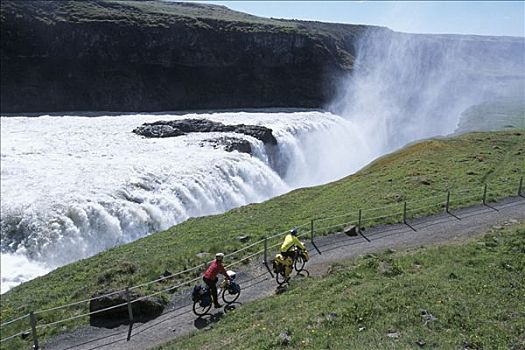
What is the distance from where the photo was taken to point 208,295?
16516mm

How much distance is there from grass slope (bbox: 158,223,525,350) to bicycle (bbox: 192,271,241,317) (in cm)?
79

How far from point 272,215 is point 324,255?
1110 centimetres

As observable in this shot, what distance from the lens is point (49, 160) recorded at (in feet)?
149

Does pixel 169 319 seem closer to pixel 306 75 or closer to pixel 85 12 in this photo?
pixel 85 12

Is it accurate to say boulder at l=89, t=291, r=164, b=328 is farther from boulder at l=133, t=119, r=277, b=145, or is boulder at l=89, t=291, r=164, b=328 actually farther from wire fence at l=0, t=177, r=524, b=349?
boulder at l=133, t=119, r=277, b=145

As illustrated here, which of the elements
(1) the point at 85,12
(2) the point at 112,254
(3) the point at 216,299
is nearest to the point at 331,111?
(1) the point at 85,12

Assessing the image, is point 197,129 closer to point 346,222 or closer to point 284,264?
point 346,222

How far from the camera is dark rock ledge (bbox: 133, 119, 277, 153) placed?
56.5 metres

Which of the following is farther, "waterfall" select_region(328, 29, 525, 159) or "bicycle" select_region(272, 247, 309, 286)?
"waterfall" select_region(328, 29, 525, 159)

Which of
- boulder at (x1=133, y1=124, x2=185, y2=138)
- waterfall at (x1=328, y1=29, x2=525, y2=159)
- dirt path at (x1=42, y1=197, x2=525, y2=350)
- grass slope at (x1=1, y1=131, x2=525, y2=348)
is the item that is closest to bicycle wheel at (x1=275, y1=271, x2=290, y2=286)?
dirt path at (x1=42, y1=197, x2=525, y2=350)

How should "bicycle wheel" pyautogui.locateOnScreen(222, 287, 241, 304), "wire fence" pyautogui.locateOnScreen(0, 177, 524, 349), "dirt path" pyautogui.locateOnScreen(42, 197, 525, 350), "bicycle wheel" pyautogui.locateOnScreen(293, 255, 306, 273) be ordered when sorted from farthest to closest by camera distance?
"bicycle wheel" pyautogui.locateOnScreen(293, 255, 306, 273) → "bicycle wheel" pyautogui.locateOnScreen(222, 287, 241, 304) → "wire fence" pyautogui.locateOnScreen(0, 177, 524, 349) → "dirt path" pyautogui.locateOnScreen(42, 197, 525, 350)

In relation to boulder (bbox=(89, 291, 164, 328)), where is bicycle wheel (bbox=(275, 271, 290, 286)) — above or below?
above

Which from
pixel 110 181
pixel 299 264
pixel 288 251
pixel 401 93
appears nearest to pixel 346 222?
pixel 299 264

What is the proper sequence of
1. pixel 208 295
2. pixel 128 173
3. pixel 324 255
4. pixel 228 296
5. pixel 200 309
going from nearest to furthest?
pixel 208 295 → pixel 200 309 → pixel 228 296 → pixel 324 255 → pixel 128 173
